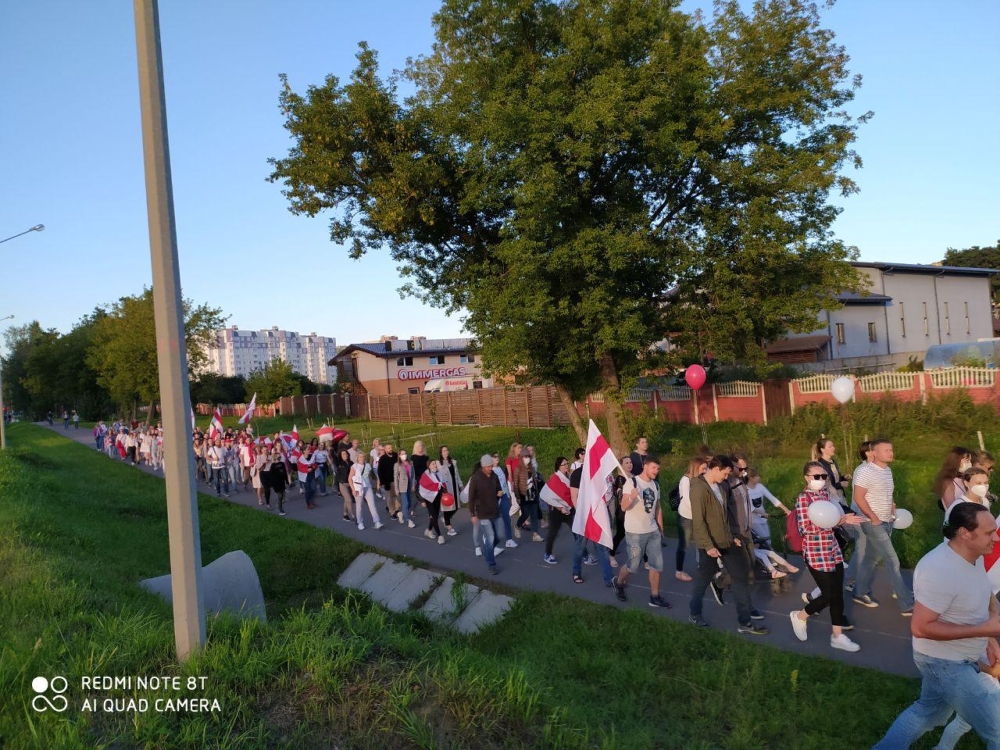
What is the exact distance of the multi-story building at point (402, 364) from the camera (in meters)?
64.1

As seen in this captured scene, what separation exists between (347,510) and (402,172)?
761cm

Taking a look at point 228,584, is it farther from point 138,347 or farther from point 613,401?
point 138,347

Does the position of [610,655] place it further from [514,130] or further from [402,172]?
[402,172]

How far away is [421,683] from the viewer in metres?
4.51

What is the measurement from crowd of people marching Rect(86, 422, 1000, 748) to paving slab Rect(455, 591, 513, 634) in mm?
1225

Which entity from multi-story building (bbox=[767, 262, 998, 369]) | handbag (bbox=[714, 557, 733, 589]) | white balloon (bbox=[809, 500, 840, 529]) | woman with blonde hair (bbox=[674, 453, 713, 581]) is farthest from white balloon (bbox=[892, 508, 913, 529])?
multi-story building (bbox=[767, 262, 998, 369])

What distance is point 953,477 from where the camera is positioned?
666 centimetres

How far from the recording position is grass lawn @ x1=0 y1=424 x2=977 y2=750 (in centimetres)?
400

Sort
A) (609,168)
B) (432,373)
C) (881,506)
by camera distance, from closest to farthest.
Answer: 1. (881,506)
2. (609,168)
3. (432,373)

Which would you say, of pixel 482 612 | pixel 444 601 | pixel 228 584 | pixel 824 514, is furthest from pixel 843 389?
pixel 228 584

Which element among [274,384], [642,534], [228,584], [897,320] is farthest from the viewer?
[274,384]

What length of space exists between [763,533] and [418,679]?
6100 millimetres

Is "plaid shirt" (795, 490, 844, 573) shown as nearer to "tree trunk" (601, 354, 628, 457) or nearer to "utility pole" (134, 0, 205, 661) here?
"utility pole" (134, 0, 205, 661)

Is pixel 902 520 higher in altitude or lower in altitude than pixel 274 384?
lower
